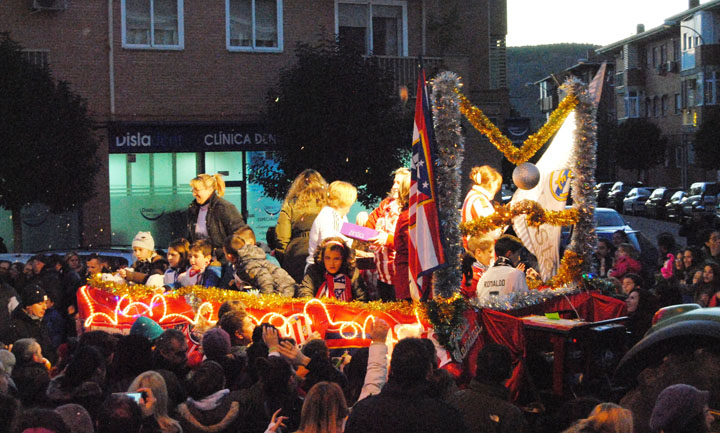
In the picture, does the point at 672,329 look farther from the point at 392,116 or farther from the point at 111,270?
the point at 392,116

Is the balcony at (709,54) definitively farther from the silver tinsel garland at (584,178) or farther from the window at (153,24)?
the silver tinsel garland at (584,178)

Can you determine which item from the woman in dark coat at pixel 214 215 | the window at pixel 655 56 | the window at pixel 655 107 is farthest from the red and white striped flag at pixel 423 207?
the window at pixel 655 56

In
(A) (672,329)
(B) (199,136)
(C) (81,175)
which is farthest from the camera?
(B) (199,136)

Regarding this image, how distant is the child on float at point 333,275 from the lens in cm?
845

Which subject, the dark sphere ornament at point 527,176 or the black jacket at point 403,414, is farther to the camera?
the dark sphere ornament at point 527,176

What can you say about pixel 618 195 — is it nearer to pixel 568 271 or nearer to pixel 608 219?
pixel 608 219

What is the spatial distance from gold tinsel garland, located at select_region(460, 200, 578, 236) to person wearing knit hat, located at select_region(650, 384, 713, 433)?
12.4ft

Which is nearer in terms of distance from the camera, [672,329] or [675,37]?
[672,329]

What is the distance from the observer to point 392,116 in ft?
73.6

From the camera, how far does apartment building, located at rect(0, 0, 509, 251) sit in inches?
877

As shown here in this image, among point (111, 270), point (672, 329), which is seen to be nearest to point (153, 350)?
point (672, 329)

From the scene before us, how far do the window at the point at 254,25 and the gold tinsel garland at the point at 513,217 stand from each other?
16.0 meters

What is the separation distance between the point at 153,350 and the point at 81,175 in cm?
1475

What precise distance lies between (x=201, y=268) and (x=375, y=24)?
17.0m
